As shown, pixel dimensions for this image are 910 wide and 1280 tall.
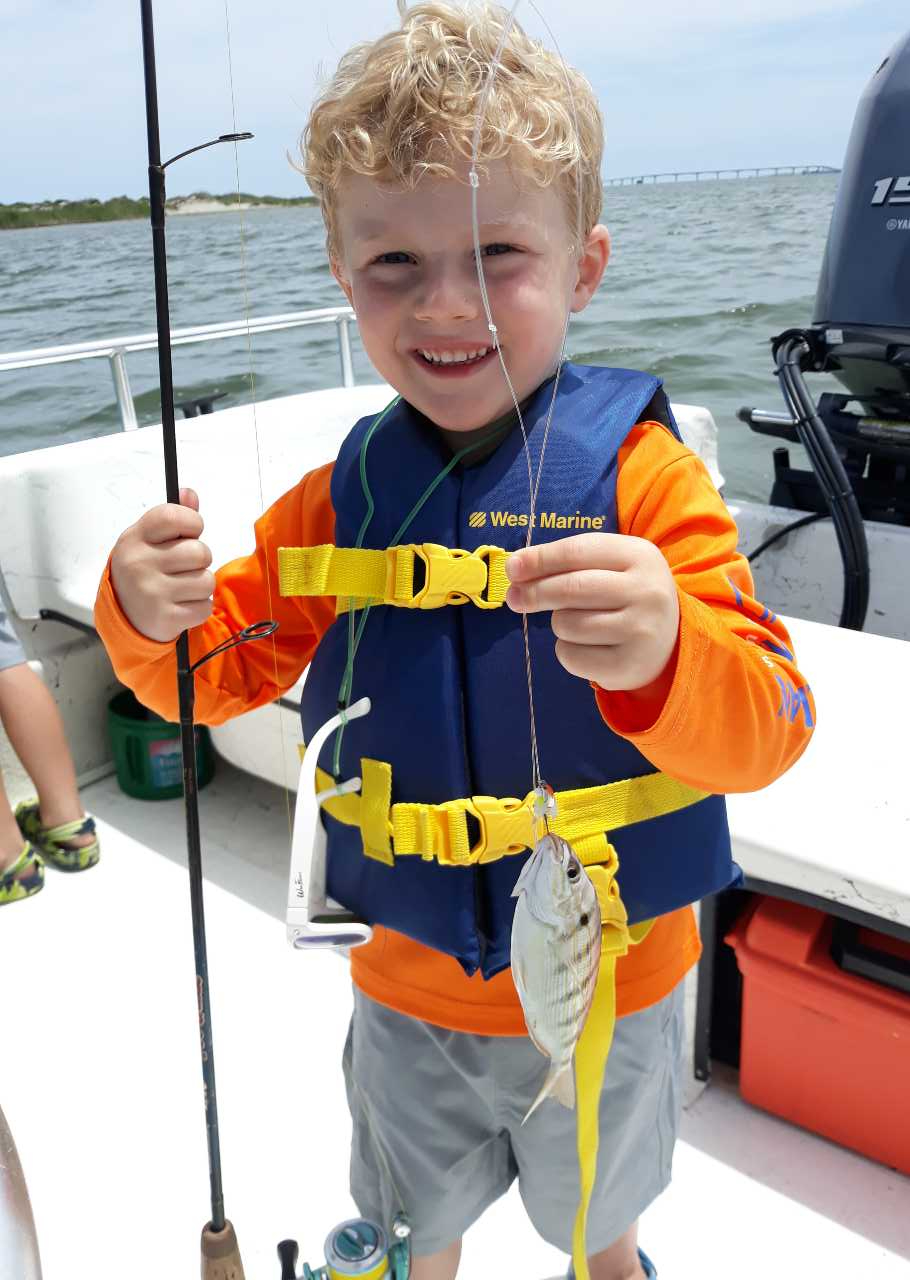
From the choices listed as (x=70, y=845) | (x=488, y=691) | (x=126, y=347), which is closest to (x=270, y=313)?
(x=126, y=347)

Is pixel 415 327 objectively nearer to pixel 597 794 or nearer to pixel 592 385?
pixel 592 385

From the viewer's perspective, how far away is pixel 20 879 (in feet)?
8.10

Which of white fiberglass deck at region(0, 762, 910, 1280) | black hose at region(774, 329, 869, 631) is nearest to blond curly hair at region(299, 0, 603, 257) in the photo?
white fiberglass deck at region(0, 762, 910, 1280)

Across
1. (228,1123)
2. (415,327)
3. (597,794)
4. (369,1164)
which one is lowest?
(228,1123)

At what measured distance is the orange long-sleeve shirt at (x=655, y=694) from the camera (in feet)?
2.96

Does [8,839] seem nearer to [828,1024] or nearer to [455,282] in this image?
[828,1024]

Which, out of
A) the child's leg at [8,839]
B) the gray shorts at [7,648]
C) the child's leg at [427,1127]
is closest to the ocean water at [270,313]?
the gray shorts at [7,648]

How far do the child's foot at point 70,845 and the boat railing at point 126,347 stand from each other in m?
1.41

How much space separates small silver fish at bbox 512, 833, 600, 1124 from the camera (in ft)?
2.38

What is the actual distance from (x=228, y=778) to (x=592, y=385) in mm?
2152

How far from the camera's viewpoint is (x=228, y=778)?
3.03 m

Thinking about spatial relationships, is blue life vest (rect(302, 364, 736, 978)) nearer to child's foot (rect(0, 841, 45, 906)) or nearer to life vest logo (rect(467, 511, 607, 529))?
life vest logo (rect(467, 511, 607, 529))

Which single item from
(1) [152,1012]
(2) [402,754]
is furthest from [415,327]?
(1) [152,1012]

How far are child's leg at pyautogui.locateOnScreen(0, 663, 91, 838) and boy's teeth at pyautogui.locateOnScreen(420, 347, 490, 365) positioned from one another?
1905 mm
